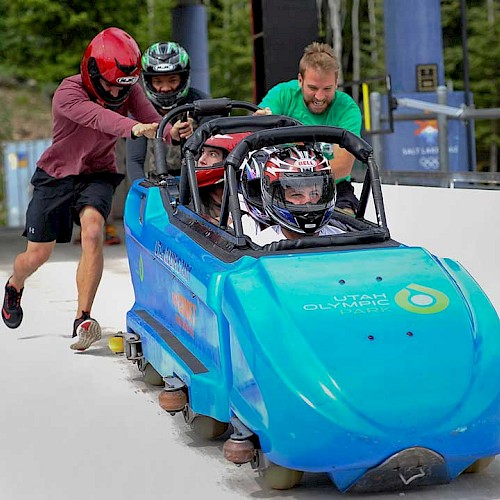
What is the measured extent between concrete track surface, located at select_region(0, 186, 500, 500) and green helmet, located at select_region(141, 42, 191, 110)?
145cm

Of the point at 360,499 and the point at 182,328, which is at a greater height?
the point at 182,328

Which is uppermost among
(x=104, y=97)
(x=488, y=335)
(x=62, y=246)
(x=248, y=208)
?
(x=104, y=97)

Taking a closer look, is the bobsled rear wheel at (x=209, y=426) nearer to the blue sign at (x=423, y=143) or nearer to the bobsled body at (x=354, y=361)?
the bobsled body at (x=354, y=361)

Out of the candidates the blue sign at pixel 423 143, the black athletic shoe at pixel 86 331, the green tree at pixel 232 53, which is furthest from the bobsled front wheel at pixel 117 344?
the green tree at pixel 232 53

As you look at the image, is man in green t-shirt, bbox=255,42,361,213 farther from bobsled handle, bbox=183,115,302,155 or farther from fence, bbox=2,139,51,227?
fence, bbox=2,139,51,227

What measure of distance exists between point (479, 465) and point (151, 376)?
6.59ft

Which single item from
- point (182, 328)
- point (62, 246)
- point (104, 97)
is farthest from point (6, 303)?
point (62, 246)

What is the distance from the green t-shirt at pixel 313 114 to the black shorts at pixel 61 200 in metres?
1.00

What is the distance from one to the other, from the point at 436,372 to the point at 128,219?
8.88 ft

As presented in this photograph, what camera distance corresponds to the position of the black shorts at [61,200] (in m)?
7.07

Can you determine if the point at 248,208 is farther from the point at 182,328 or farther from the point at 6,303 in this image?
the point at 6,303

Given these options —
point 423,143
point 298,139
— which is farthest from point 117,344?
point 423,143

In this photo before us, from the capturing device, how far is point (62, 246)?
1358 centimetres

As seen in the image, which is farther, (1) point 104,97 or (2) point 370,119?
(2) point 370,119
